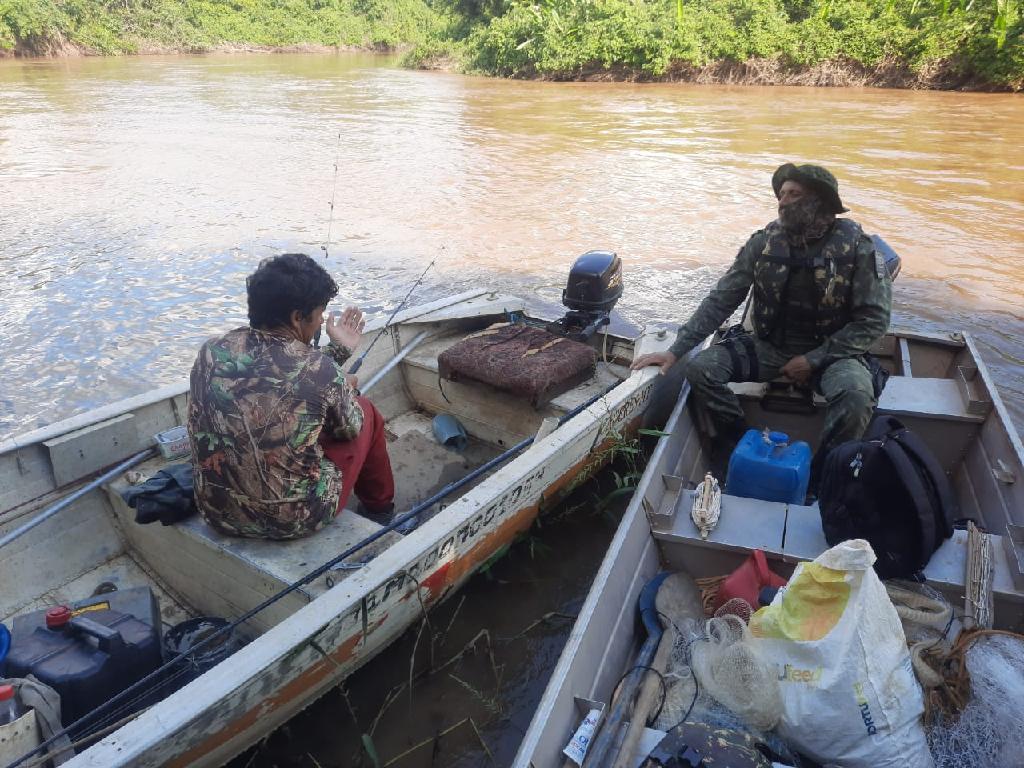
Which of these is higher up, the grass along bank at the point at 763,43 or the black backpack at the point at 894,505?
the grass along bank at the point at 763,43

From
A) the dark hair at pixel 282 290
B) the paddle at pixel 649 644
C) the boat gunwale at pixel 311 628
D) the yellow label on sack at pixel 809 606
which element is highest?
the dark hair at pixel 282 290

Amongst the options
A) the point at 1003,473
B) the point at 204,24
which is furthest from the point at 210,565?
the point at 204,24

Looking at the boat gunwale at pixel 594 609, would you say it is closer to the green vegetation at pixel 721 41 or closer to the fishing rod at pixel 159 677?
the fishing rod at pixel 159 677

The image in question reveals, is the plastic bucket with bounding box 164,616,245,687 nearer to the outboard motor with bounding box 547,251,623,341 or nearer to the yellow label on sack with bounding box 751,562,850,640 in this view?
the yellow label on sack with bounding box 751,562,850,640

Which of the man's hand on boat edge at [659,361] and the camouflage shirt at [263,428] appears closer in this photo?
the camouflage shirt at [263,428]

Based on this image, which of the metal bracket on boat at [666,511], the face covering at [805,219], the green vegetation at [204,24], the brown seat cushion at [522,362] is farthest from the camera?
the green vegetation at [204,24]

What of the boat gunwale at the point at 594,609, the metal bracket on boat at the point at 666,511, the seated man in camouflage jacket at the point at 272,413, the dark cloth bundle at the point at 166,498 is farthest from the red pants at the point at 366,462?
the metal bracket on boat at the point at 666,511

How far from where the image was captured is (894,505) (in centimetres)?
279

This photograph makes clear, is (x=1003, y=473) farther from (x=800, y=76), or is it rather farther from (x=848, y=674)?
(x=800, y=76)

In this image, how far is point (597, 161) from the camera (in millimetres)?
14734

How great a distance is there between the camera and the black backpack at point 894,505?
2738 millimetres

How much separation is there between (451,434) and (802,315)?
212cm

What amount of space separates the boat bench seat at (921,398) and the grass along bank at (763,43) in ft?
67.0

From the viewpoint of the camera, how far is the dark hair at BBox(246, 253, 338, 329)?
2584mm
